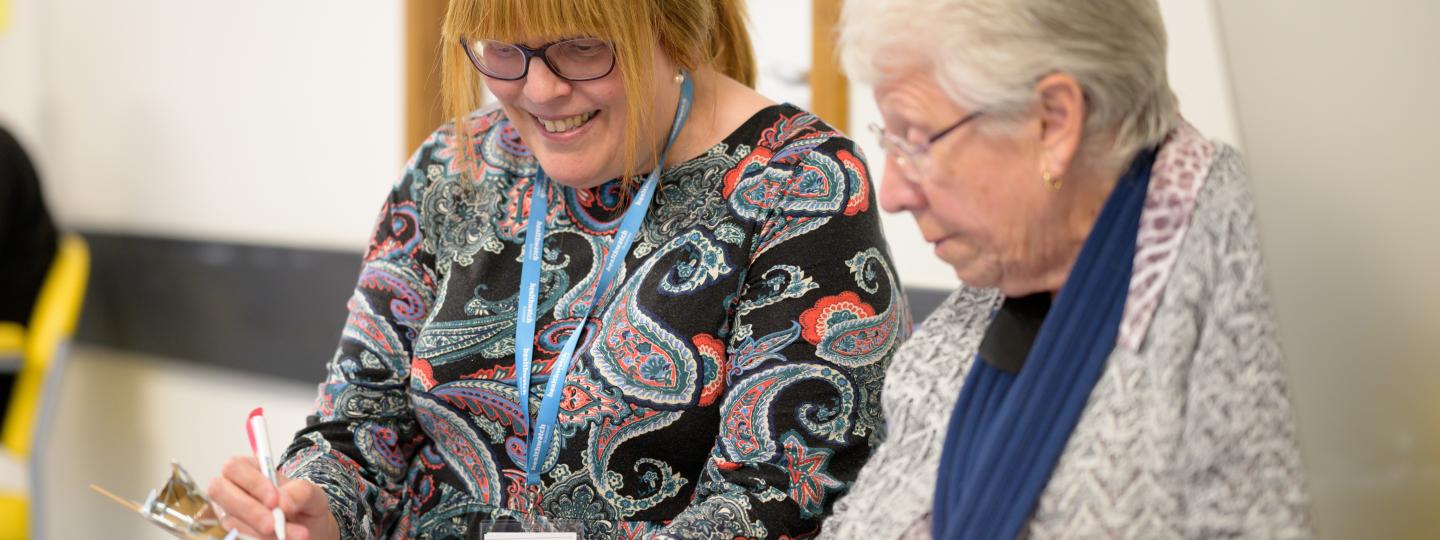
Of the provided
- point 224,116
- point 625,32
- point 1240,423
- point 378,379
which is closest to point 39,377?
point 224,116

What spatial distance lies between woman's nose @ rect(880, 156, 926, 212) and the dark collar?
0.47ft

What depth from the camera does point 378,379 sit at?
5.68 ft

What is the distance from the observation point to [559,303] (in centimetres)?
165

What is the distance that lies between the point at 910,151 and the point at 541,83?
53 centimetres

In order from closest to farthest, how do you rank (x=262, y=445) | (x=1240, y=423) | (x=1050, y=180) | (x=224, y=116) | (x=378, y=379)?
(x=1240, y=423)
(x=1050, y=180)
(x=262, y=445)
(x=378, y=379)
(x=224, y=116)

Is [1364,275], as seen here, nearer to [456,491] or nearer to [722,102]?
[722,102]

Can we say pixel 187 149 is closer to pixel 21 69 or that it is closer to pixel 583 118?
pixel 21 69

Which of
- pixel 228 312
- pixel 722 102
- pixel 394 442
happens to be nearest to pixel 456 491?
pixel 394 442

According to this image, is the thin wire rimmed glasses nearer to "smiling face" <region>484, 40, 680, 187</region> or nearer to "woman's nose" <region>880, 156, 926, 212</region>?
"woman's nose" <region>880, 156, 926, 212</region>

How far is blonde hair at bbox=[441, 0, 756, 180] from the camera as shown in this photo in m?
1.52

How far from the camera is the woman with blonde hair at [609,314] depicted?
150 cm

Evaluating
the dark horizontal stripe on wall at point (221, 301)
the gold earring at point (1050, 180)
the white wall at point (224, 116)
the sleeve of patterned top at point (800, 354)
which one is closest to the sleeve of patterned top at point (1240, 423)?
the gold earring at point (1050, 180)

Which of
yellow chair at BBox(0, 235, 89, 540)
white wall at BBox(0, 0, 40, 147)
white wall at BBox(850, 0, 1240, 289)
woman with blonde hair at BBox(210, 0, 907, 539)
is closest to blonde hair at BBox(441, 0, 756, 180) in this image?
woman with blonde hair at BBox(210, 0, 907, 539)

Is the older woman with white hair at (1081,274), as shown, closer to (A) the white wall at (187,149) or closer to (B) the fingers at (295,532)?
(B) the fingers at (295,532)
